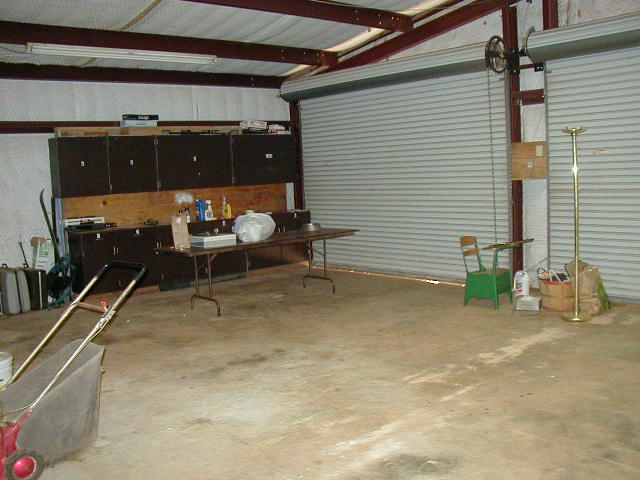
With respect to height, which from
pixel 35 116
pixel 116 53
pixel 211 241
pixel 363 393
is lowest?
pixel 363 393

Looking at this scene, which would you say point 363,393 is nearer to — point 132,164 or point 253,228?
point 253,228

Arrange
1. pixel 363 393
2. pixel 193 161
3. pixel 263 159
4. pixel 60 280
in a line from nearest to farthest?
pixel 363 393, pixel 60 280, pixel 193 161, pixel 263 159

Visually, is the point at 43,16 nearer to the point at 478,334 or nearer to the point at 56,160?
the point at 56,160

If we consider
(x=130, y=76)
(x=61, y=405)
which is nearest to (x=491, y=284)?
(x=61, y=405)

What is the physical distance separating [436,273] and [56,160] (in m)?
5.14

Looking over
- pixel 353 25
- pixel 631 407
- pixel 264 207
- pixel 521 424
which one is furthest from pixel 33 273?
pixel 631 407

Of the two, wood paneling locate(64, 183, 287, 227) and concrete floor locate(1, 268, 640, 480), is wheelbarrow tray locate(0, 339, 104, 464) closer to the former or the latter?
concrete floor locate(1, 268, 640, 480)

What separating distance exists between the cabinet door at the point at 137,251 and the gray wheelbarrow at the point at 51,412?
437 cm

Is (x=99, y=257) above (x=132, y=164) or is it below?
below

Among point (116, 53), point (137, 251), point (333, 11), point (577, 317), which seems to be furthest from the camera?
point (137, 251)

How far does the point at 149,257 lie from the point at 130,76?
2505 mm

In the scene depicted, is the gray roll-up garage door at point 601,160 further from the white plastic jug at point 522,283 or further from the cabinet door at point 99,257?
the cabinet door at point 99,257

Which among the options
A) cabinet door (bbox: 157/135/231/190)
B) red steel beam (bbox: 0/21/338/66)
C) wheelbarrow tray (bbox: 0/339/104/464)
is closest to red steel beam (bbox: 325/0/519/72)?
red steel beam (bbox: 0/21/338/66)

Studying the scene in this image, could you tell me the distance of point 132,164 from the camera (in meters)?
8.45
